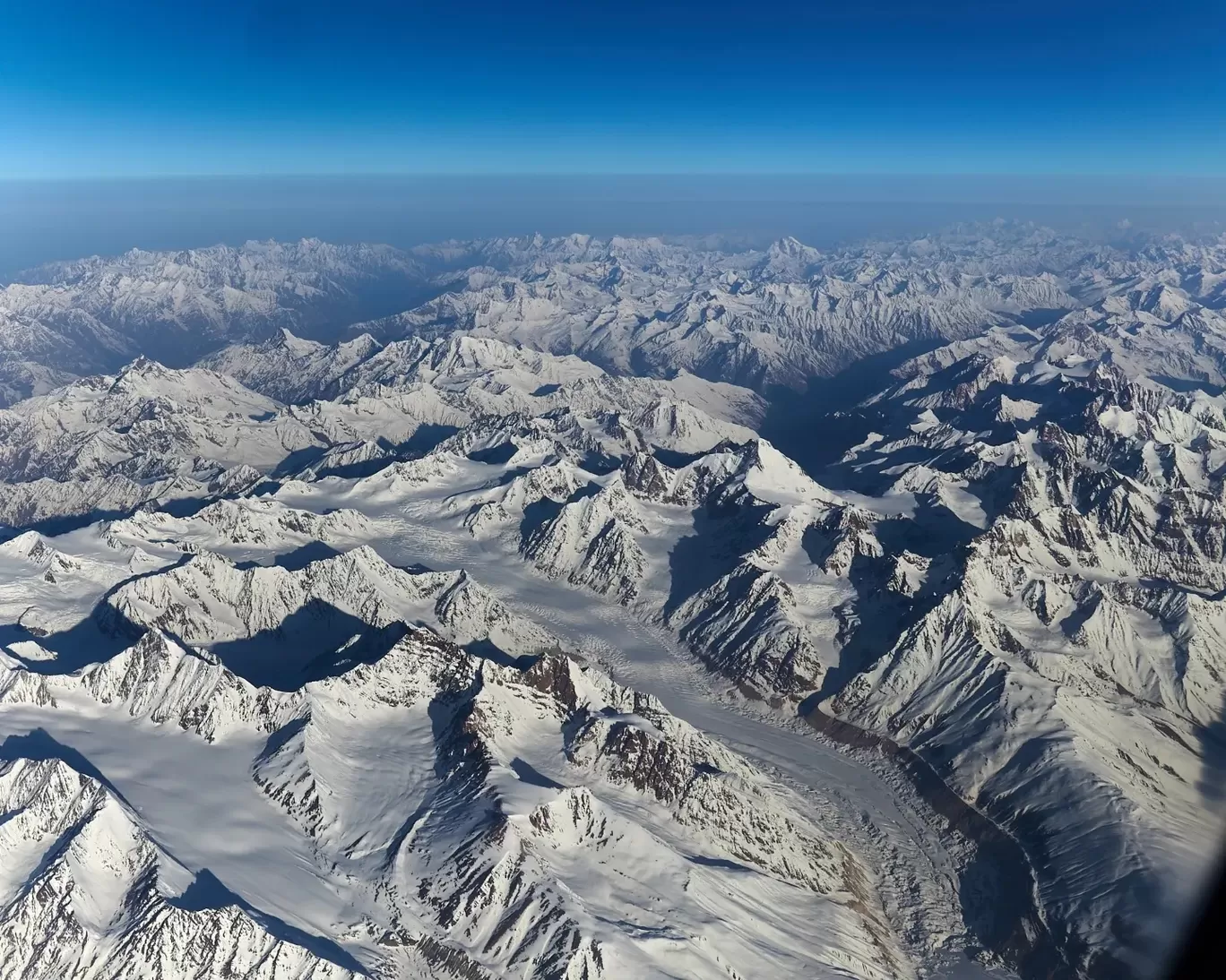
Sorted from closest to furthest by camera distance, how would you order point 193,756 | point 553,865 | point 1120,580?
point 553,865 → point 193,756 → point 1120,580

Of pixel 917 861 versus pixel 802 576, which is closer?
pixel 917 861

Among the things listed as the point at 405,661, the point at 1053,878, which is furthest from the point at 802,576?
the point at 405,661

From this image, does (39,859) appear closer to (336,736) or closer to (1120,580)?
(336,736)

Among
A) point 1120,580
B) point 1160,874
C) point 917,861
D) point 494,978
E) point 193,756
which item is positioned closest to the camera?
point 494,978

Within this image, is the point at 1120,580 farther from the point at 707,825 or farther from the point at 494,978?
the point at 494,978

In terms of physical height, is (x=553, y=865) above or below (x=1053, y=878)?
above

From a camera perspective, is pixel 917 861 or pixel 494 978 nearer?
pixel 494 978

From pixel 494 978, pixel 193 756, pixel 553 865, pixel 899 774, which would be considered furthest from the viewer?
pixel 899 774

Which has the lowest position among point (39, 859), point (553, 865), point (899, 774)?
point (899, 774)

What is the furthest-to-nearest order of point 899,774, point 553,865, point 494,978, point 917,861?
point 899,774 < point 917,861 < point 553,865 < point 494,978
